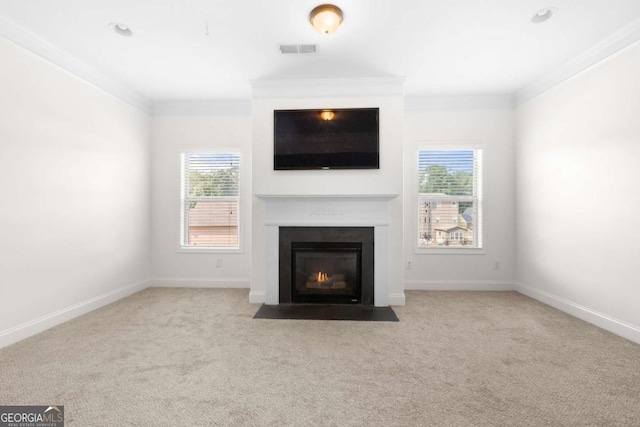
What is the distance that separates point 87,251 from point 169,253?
1.17 meters

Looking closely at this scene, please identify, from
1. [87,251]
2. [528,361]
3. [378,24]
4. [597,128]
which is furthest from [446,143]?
[87,251]

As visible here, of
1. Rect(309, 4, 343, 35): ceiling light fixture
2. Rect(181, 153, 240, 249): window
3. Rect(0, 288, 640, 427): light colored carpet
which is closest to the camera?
Rect(0, 288, 640, 427): light colored carpet

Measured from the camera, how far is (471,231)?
172 inches

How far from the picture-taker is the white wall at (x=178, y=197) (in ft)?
14.6

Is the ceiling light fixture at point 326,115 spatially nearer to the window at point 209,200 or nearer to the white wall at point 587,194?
the window at point 209,200

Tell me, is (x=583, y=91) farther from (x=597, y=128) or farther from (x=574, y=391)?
(x=574, y=391)

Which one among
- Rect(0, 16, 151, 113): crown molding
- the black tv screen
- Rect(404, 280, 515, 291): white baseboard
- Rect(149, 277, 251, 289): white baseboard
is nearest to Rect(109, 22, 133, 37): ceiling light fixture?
Rect(0, 16, 151, 113): crown molding

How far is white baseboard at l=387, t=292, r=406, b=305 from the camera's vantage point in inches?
143

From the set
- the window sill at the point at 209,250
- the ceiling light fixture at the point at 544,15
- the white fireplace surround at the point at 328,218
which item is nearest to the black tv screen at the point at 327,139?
the white fireplace surround at the point at 328,218

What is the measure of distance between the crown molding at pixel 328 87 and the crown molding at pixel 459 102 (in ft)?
2.53

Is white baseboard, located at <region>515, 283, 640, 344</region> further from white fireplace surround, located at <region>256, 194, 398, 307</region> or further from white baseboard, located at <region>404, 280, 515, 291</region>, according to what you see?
white fireplace surround, located at <region>256, 194, 398, 307</region>

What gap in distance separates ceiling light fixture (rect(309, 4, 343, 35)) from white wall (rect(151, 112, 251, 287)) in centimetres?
228

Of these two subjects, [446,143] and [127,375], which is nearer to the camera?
[127,375]

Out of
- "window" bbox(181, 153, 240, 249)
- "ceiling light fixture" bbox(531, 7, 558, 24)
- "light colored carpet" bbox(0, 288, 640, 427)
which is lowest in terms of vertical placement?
"light colored carpet" bbox(0, 288, 640, 427)
